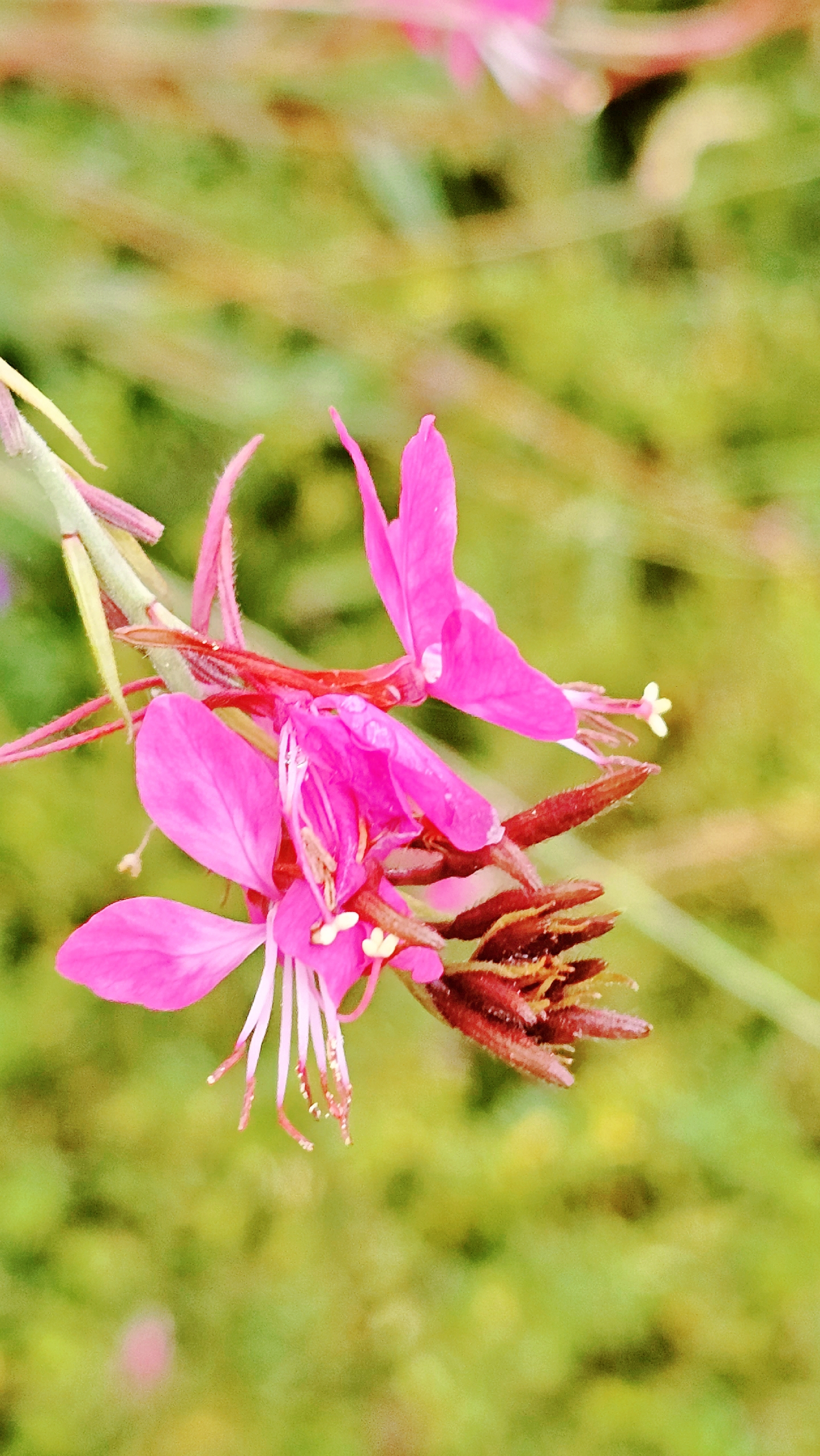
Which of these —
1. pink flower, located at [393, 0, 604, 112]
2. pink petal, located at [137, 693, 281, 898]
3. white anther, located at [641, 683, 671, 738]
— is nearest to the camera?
pink petal, located at [137, 693, 281, 898]

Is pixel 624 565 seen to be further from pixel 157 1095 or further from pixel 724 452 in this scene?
pixel 157 1095

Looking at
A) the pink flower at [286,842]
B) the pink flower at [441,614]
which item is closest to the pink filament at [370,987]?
the pink flower at [286,842]

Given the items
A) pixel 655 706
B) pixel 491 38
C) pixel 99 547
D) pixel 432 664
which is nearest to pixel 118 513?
pixel 99 547

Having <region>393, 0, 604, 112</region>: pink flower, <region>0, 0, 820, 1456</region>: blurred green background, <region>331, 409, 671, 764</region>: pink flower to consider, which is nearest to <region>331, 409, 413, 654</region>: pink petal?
<region>331, 409, 671, 764</region>: pink flower

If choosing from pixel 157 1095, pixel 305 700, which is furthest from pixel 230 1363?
pixel 305 700

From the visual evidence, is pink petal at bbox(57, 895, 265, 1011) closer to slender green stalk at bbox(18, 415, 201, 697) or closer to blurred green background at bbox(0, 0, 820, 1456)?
slender green stalk at bbox(18, 415, 201, 697)

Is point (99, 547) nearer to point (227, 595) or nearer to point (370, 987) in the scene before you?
point (227, 595)

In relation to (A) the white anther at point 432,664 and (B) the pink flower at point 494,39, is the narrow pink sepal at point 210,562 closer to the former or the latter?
(A) the white anther at point 432,664

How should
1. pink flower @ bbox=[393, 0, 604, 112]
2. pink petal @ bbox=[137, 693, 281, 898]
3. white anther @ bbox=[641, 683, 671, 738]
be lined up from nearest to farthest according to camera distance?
pink petal @ bbox=[137, 693, 281, 898] → white anther @ bbox=[641, 683, 671, 738] → pink flower @ bbox=[393, 0, 604, 112]
